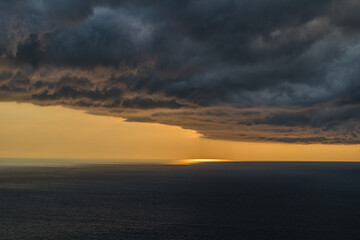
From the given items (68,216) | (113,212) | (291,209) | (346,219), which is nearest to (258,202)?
(291,209)

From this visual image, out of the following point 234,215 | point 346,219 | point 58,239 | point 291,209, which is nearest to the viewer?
point 58,239

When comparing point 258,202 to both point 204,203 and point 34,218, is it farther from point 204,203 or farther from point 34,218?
point 34,218

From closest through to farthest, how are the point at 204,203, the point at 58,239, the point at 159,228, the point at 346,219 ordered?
the point at 58,239 → the point at 159,228 → the point at 346,219 → the point at 204,203

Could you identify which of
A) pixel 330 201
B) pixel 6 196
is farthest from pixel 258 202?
pixel 6 196

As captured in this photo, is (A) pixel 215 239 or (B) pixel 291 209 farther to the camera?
(B) pixel 291 209

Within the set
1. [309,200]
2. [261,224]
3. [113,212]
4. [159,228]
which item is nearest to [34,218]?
[113,212]

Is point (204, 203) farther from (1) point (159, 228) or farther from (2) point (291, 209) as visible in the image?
(1) point (159, 228)

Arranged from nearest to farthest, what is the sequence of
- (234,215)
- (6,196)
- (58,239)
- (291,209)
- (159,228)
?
(58,239)
(159,228)
(234,215)
(291,209)
(6,196)

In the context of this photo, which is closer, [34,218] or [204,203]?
[34,218]

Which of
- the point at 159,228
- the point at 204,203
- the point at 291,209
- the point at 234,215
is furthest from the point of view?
the point at 204,203
